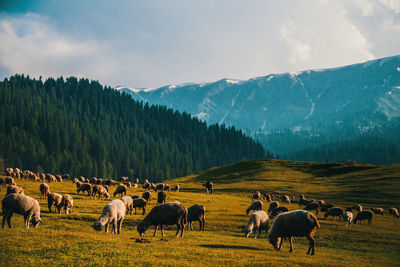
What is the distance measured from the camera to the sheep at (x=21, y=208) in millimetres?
21500

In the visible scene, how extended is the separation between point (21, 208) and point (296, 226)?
19763 mm

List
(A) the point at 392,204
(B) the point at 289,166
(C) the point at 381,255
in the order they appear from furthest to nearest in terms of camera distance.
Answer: (B) the point at 289,166
(A) the point at 392,204
(C) the point at 381,255

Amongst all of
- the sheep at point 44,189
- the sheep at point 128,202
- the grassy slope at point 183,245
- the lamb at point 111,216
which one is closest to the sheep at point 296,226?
the grassy slope at point 183,245

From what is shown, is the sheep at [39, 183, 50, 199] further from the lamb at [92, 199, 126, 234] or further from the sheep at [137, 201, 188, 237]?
the sheep at [137, 201, 188, 237]

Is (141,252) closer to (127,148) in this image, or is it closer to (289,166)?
(289,166)

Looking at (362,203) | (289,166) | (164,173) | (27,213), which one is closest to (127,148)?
(164,173)

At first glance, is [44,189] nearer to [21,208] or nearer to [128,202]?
[128,202]

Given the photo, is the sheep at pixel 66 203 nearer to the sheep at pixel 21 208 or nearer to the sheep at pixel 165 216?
the sheep at pixel 21 208

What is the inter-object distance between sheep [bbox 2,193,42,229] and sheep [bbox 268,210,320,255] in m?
17.7

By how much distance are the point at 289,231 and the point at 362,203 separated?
173ft

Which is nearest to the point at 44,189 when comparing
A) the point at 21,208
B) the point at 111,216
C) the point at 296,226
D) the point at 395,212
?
the point at 21,208

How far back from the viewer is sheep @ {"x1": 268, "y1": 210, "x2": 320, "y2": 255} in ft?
66.5

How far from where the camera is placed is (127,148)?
19875 cm

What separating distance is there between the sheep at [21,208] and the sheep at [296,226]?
17732 mm
